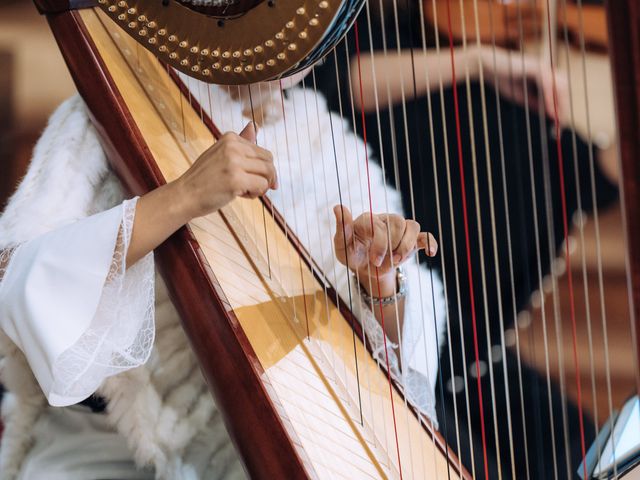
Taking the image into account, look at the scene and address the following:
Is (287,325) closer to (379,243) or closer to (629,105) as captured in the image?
(379,243)

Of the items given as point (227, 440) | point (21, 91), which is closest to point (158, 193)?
point (227, 440)

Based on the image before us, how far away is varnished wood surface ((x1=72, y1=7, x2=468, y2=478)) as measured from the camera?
0.90m

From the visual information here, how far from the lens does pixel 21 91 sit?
7.77 feet

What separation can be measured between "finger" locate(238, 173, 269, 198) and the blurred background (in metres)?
1.10

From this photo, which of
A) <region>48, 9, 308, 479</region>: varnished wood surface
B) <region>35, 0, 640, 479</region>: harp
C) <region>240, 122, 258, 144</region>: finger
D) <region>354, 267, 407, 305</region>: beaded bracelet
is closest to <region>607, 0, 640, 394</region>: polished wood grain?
<region>35, 0, 640, 479</region>: harp

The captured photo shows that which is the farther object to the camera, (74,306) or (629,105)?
(74,306)

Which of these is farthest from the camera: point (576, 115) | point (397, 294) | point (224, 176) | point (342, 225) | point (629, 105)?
point (576, 115)

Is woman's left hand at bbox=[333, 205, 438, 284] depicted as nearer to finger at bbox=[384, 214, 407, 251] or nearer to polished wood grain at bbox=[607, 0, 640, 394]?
finger at bbox=[384, 214, 407, 251]

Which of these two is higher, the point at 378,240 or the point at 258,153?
the point at 258,153

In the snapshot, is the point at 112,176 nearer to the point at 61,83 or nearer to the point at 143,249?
the point at 143,249

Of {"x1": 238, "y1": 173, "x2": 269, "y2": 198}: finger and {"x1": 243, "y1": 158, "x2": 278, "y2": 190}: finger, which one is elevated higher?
{"x1": 243, "y1": 158, "x2": 278, "y2": 190}: finger

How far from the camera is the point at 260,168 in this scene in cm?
90

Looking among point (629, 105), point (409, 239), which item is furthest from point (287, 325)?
point (629, 105)

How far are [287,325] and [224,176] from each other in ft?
0.74
